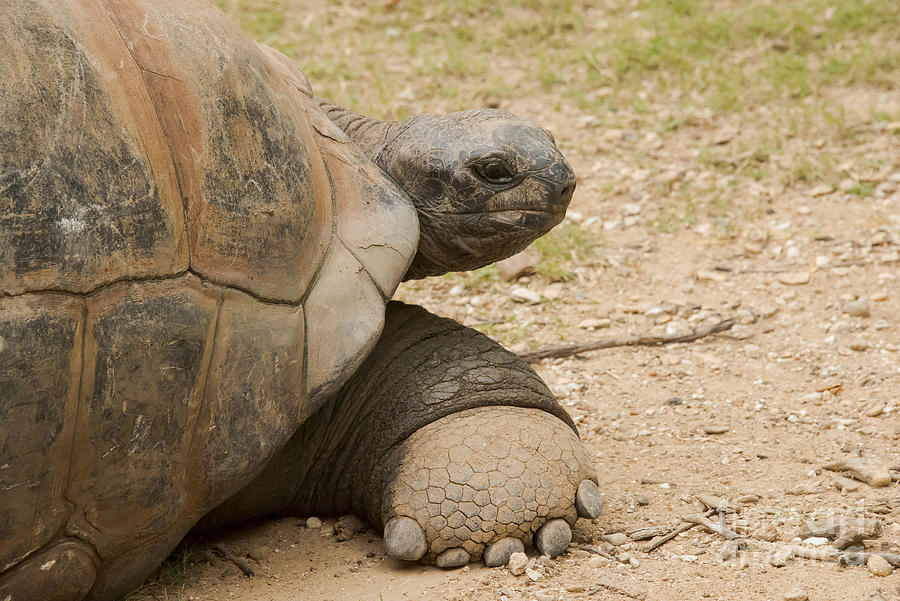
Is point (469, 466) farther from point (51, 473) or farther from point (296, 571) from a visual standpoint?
point (51, 473)

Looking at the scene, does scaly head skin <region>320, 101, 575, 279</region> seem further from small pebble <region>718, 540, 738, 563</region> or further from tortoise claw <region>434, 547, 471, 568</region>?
small pebble <region>718, 540, 738, 563</region>

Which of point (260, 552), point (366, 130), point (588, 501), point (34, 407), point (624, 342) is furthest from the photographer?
Result: point (624, 342)

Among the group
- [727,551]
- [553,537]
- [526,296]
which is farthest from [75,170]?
[526,296]

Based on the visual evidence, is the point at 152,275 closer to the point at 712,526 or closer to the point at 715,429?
the point at 712,526

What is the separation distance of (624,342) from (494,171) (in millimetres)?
1507

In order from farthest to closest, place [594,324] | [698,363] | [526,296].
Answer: [526,296] < [594,324] < [698,363]

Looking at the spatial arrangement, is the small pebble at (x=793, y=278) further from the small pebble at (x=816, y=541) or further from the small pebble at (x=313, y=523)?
the small pebble at (x=313, y=523)

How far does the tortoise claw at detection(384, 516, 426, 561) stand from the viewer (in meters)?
2.56

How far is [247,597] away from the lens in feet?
8.36

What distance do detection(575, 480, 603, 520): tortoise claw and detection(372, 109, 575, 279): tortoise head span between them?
66cm

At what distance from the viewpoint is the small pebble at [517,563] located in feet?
8.31

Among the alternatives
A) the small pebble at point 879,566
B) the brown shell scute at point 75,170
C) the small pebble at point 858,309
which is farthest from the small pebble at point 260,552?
the small pebble at point 858,309

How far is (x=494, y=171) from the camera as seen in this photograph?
2.81 metres

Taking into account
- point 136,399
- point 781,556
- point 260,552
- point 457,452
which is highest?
point 136,399
